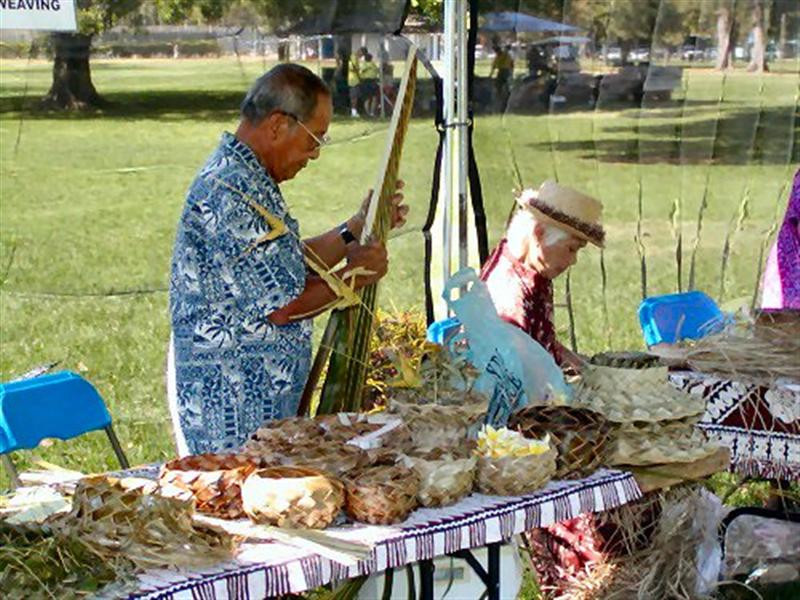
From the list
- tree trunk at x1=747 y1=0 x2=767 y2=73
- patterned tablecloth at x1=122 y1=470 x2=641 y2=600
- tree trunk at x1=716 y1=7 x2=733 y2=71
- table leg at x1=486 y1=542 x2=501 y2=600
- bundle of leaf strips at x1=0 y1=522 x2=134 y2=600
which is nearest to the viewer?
bundle of leaf strips at x1=0 y1=522 x2=134 y2=600

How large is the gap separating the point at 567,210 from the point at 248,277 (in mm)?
1168

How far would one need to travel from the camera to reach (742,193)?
729 centimetres

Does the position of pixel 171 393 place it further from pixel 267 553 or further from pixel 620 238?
pixel 620 238

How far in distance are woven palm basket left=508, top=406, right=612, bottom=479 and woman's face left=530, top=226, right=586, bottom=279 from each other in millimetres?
912

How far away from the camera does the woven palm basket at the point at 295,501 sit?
2873 millimetres

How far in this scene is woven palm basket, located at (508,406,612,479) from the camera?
3301mm

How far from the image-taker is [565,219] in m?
4.19

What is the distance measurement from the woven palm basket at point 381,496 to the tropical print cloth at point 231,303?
629 mm

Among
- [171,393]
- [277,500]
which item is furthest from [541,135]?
[277,500]

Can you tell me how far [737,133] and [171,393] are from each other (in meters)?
4.25

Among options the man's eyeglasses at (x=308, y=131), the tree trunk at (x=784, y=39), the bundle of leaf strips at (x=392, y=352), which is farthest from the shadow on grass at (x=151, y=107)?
the tree trunk at (x=784, y=39)

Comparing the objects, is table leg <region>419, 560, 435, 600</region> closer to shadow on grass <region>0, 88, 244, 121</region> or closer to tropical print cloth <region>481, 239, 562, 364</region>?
tropical print cloth <region>481, 239, 562, 364</region>

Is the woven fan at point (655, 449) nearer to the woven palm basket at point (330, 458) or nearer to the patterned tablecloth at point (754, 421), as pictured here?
the woven palm basket at point (330, 458)

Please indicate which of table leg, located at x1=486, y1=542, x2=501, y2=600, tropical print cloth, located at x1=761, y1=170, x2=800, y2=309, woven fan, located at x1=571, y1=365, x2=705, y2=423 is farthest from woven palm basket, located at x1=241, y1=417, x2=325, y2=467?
tropical print cloth, located at x1=761, y1=170, x2=800, y2=309
